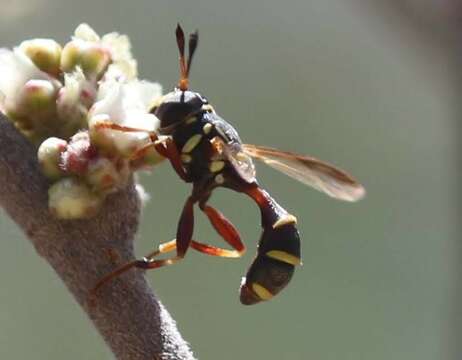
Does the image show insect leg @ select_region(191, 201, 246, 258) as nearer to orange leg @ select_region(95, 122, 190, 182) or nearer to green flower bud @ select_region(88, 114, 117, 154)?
orange leg @ select_region(95, 122, 190, 182)

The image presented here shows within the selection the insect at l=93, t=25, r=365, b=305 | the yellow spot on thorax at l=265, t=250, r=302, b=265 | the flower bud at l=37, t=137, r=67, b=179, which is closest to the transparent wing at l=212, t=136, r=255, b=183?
the insect at l=93, t=25, r=365, b=305

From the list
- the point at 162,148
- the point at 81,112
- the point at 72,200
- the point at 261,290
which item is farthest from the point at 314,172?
the point at 72,200

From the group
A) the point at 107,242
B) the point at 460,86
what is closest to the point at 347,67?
the point at 460,86

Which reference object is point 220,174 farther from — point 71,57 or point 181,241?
point 71,57

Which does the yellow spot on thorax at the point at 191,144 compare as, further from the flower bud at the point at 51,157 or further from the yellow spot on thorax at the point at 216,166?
the flower bud at the point at 51,157

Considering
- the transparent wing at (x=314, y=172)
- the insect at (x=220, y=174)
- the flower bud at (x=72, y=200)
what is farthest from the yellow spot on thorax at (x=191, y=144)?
the flower bud at (x=72, y=200)
